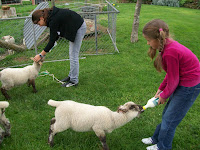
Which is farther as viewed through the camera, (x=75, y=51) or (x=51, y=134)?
(x=75, y=51)

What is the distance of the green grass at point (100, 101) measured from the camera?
325 cm

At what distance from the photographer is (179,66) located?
2.37 metres

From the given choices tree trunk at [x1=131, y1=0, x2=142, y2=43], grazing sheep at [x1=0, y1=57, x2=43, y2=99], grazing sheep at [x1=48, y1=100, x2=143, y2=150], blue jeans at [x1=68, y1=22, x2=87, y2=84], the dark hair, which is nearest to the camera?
grazing sheep at [x1=48, y1=100, x2=143, y2=150]

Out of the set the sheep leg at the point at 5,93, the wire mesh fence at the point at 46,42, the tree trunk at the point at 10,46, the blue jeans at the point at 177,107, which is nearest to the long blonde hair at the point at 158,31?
the blue jeans at the point at 177,107

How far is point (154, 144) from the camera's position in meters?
3.30

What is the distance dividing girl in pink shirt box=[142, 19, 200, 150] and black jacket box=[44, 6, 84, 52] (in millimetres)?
2399

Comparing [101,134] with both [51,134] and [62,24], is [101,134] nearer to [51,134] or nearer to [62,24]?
[51,134]

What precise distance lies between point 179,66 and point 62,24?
2910mm

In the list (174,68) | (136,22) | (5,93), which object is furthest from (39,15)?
(136,22)

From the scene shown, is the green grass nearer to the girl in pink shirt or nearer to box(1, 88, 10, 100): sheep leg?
box(1, 88, 10, 100): sheep leg

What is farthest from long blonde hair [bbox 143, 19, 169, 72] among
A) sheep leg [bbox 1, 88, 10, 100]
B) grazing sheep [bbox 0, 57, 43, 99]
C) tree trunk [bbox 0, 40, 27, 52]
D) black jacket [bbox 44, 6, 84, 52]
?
tree trunk [bbox 0, 40, 27, 52]

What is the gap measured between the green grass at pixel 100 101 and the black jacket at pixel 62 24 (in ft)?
4.16

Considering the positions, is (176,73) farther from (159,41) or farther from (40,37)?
(40,37)

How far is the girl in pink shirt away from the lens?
226cm
